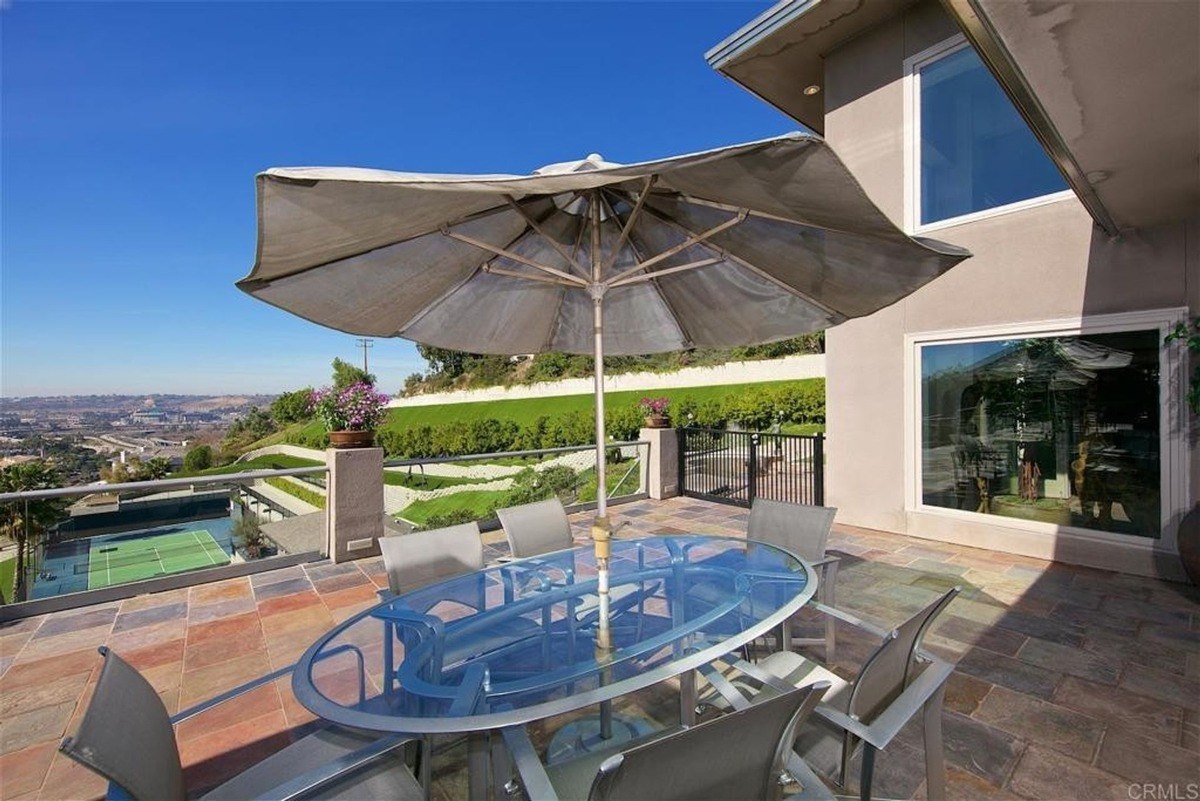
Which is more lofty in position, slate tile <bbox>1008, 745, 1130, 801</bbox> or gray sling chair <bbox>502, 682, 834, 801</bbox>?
gray sling chair <bbox>502, 682, 834, 801</bbox>

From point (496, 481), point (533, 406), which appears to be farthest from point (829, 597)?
point (533, 406)

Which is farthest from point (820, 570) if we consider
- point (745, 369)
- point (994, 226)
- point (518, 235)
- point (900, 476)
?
point (745, 369)

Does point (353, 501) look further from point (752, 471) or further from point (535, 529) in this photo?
point (752, 471)

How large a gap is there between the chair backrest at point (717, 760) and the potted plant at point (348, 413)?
Result: 4639mm

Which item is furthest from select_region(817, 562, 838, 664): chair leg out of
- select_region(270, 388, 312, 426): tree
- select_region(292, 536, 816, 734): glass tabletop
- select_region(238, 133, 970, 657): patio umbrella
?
select_region(270, 388, 312, 426): tree

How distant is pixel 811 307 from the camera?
3164 millimetres

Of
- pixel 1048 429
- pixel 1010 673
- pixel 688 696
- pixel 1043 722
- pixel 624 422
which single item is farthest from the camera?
pixel 624 422

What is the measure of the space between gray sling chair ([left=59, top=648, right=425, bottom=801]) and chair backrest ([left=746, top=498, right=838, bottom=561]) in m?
2.29

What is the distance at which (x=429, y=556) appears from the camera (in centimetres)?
269

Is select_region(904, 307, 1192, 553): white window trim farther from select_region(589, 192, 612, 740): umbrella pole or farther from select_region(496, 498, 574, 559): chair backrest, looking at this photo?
select_region(589, 192, 612, 740): umbrella pole

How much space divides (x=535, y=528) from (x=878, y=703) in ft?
6.84

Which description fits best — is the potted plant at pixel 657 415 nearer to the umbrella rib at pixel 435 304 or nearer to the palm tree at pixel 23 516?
the umbrella rib at pixel 435 304

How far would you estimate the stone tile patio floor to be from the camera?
2.18 m

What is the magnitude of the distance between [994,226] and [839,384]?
2226 mm
